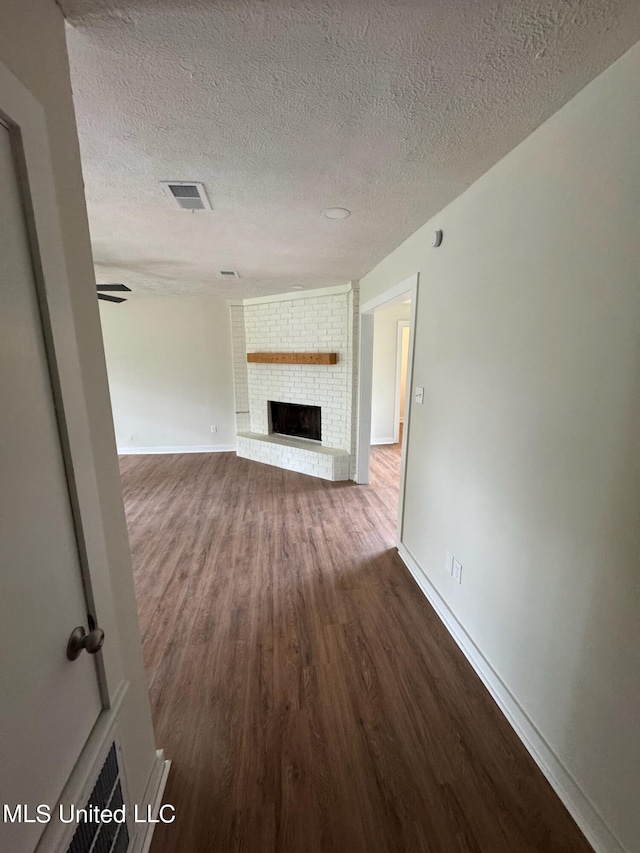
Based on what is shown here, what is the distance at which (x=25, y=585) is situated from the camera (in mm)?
617

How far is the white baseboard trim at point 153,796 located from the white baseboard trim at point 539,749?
4.66 feet

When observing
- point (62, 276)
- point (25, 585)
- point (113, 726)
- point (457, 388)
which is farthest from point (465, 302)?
point (113, 726)

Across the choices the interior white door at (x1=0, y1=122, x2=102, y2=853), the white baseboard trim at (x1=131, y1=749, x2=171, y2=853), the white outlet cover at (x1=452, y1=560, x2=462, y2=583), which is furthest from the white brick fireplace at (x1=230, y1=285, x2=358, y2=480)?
the interior white door at (x1=0, y1=122, x2=102, y2=853)

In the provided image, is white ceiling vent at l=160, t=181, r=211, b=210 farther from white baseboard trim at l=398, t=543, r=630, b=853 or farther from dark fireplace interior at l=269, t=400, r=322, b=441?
dark fireplace interior at l=269, t=400, r=322, b=441

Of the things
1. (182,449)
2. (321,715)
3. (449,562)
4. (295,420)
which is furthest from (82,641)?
(182,449)

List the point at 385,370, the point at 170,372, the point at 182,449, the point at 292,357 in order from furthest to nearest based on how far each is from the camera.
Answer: the point at 385,370
the point at 182,449
the point at 170,372
the point at 292,357

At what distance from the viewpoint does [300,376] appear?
Result: 454 cm

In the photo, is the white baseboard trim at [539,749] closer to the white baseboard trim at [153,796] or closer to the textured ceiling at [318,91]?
the white baseboard trim at [153,796]

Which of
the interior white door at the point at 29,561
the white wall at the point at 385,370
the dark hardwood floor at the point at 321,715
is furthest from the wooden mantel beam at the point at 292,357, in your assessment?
the interior white door at the point at 29,561

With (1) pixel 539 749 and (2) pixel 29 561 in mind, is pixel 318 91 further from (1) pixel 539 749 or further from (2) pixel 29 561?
(1) pixel 539 749

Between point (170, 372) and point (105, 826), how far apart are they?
525 cm

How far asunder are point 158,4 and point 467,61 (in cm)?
82

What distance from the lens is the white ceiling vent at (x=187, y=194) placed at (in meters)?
1.58

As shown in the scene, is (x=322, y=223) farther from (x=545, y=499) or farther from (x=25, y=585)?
(x=25, y=585)
